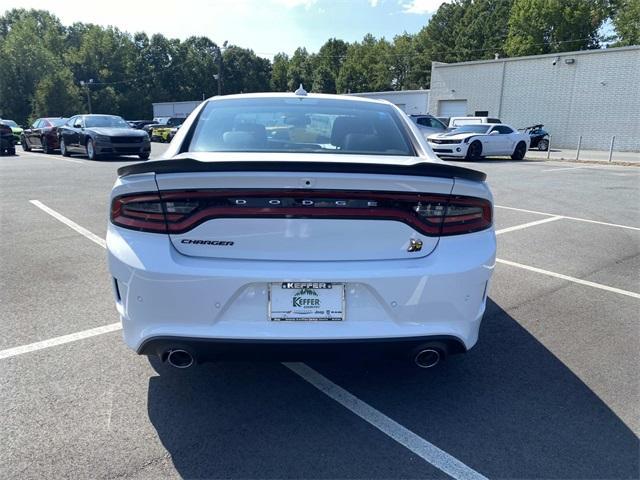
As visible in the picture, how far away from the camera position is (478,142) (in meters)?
19.6

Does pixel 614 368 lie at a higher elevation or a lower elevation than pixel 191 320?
lower

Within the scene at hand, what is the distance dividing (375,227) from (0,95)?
7261 cm

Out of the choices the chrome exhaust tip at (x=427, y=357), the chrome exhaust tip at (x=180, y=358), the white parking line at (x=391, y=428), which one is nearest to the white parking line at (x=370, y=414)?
the white parking line at (x=391, y=428)

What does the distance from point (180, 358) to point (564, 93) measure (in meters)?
35.4

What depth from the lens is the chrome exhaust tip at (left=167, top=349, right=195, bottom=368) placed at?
8.11ft

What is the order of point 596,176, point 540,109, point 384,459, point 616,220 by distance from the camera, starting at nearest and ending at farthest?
point 384,459 → point 616,220 → point 596,176 → point 540,109

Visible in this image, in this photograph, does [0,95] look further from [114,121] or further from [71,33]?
[114,121]

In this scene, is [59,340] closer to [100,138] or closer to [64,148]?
[100,138]

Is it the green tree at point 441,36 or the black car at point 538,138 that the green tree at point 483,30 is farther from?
the black car at point 538,138

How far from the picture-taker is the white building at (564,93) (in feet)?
97.9

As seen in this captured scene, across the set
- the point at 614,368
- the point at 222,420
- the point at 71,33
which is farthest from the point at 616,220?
the point at 71,33

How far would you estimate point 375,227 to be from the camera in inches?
95.1

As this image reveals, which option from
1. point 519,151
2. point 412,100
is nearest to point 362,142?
point 519,151

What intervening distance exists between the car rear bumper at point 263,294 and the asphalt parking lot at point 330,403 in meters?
0.52
